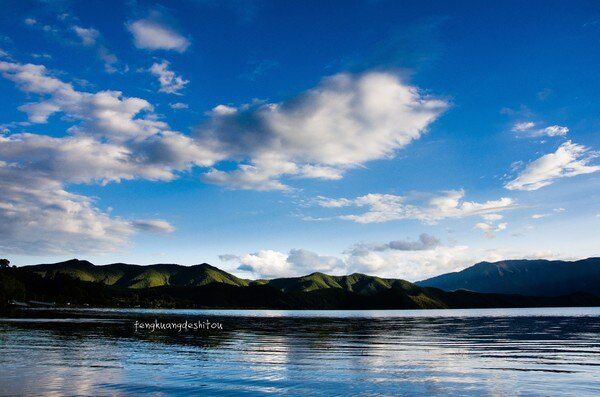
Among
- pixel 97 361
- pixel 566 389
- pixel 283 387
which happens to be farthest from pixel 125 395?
pixel 566 389

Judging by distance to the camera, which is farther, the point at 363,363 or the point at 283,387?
the point at 363,363

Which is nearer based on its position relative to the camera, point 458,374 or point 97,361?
point 458,374

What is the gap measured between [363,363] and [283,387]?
1234cm

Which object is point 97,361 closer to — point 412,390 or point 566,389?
point 412,390

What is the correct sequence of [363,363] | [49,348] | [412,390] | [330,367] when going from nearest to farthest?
[412,390] → [330,367] → [363,363] → [49,348]

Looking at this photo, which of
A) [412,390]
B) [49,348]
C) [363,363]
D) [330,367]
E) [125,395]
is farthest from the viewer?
[49,348]

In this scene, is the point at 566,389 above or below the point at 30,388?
below

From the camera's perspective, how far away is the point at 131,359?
38344 millimetres

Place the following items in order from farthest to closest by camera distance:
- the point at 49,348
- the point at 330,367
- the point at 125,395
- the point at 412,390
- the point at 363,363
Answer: the point at 49,348, the point at 363,363, the point at 330,367, the point at 412,390, the point at 125,395

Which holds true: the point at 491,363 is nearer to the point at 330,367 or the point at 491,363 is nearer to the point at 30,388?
the point at 330,367

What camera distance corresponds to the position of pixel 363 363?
3722cm

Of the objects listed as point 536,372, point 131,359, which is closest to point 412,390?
point 536,372

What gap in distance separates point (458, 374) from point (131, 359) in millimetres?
26436

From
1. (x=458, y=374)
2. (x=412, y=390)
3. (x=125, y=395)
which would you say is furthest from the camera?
(x=458, y=374)
